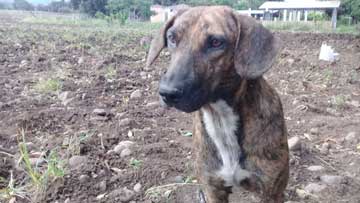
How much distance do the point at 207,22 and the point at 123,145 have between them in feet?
6.58

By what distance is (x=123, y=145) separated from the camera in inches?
186

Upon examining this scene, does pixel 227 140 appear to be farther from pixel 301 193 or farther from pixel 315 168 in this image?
pixel 315 168

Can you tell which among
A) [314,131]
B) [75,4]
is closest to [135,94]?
[314,131]

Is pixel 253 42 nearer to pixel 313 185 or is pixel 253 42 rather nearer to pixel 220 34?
pixel 220 34

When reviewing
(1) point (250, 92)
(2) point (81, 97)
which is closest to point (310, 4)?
(2) point (81, 97)

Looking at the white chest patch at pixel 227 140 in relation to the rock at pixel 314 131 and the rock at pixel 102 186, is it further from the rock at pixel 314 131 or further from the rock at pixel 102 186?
the rock at pixel 314 131

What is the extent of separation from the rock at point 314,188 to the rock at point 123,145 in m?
1.68

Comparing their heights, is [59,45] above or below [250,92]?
below

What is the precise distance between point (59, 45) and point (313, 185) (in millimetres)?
9027

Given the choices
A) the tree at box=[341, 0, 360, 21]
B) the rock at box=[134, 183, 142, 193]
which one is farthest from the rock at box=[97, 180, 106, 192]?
the tree at box=[341, 0, 360, 21]

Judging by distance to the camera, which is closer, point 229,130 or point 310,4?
point 229,130

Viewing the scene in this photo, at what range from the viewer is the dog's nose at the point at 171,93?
110 inches

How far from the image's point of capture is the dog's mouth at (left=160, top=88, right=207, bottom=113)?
2.86 m

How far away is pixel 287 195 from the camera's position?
13.8 feet
